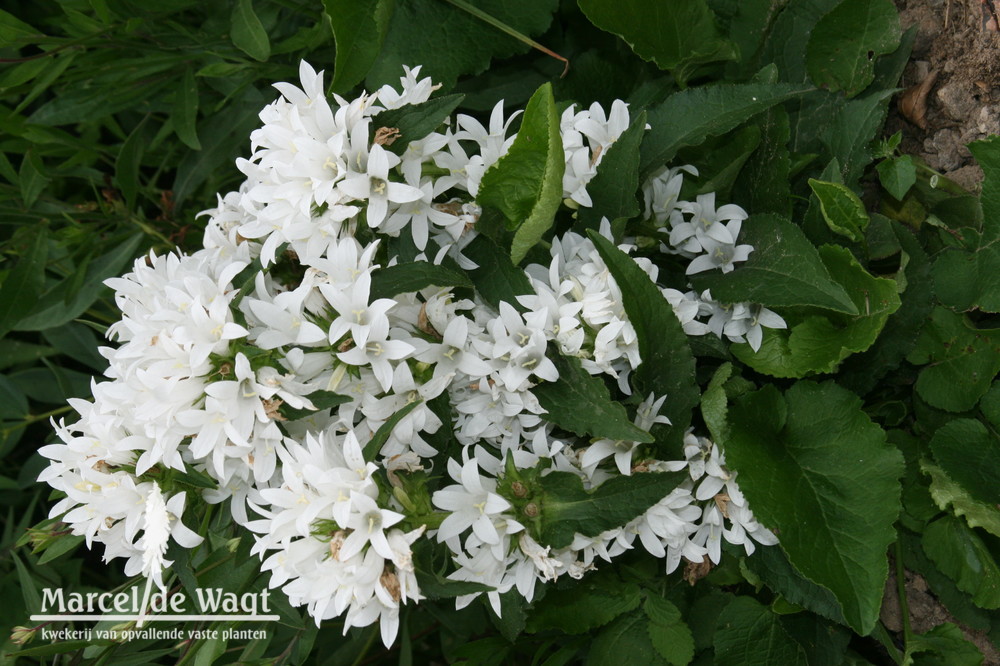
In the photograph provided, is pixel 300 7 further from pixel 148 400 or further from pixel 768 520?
pixel 768 520

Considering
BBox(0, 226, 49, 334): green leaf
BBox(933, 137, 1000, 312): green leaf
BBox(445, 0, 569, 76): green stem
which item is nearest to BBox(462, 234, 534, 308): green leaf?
BBox(445, 0, 569, 76): green stem

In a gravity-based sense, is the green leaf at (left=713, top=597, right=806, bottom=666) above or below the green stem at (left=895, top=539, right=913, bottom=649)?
below

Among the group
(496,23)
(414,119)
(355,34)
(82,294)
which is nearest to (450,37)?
(496,23)

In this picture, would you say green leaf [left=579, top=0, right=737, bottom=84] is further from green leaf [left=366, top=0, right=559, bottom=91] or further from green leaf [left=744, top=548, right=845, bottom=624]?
green leaf [left=744, top=548, right=845, bottom=624]

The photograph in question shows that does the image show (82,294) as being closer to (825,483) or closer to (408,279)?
(408,279)

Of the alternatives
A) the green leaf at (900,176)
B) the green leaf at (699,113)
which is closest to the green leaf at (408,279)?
the green leaf at (699,113)

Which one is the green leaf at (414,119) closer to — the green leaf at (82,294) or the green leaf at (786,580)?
the green leaf at (786,580)

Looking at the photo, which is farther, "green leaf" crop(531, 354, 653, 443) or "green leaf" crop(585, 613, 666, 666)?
"green leaf" crop(585, 613, 666, 666)
